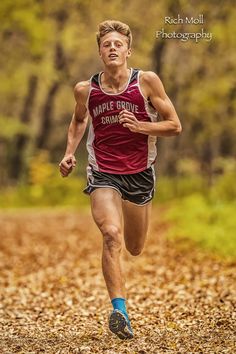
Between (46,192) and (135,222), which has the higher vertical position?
(46,192)

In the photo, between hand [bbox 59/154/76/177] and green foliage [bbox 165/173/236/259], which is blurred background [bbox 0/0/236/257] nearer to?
green foliage [bbox 165/173/236/259]

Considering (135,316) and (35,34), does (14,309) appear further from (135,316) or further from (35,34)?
(35,34)

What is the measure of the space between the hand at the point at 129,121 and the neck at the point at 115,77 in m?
0.34

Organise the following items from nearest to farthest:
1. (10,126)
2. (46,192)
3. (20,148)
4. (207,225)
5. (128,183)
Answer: (128,183)
(207,225)
(46,192)
(10,126)
(20,148)

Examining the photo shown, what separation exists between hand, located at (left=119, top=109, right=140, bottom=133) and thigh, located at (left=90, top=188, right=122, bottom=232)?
0.57 meters

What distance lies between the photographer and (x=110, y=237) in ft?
19.0

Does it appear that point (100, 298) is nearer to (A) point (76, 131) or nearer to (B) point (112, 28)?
(A) point (76, 131)

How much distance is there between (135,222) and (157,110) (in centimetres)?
100

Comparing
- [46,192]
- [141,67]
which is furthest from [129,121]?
[141,67]

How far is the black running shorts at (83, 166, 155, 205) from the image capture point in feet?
20.1

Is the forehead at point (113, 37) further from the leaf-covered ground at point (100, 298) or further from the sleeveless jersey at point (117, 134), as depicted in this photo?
the leaf-covered ground at point (100, 298)

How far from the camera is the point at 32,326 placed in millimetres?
6789

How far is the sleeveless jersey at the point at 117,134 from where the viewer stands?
5.97 m

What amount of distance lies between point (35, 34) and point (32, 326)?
13.0 meters
